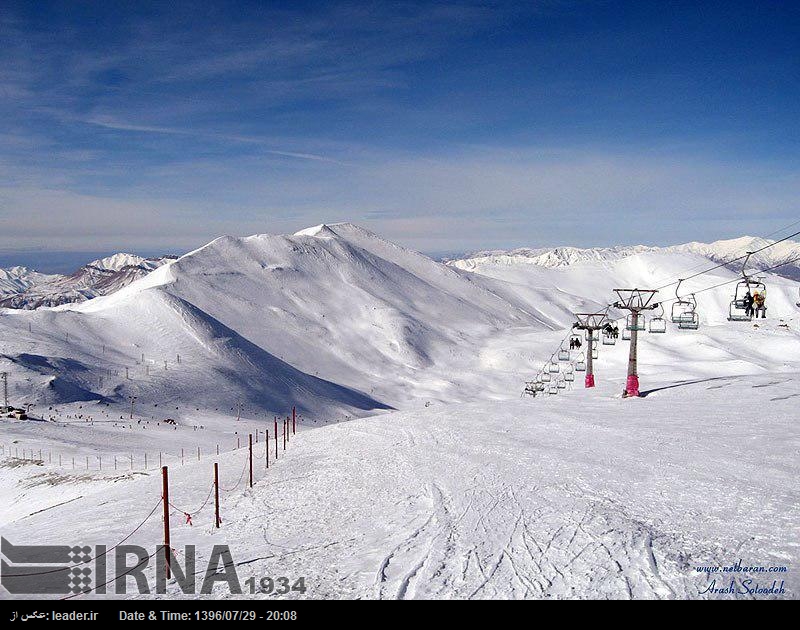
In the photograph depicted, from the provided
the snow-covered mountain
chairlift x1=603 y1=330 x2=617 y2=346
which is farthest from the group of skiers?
the snow-covered mountain

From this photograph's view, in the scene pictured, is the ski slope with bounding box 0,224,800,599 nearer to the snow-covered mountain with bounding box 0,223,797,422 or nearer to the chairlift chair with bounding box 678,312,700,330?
the snow-covered mountain with bounding box 0,223,797,422

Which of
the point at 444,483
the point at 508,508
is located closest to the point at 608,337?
the point at 444,483

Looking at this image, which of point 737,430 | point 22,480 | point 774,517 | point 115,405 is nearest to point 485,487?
point 774,517

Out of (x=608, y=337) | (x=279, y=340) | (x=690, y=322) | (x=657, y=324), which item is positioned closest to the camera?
(x=690, y=322)

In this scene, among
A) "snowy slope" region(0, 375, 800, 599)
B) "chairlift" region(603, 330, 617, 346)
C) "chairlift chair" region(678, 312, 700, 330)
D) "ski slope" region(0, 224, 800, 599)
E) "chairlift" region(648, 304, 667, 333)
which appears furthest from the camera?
"chairlift" region(603, 330, 617, 346)

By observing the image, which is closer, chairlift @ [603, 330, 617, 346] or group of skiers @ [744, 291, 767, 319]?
group of skiers @ [744, 291, 767, 319]

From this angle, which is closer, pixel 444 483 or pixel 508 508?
pixel 508 508

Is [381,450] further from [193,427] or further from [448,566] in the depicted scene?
[193,427]

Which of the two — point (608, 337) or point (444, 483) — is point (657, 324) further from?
point (444, 483)

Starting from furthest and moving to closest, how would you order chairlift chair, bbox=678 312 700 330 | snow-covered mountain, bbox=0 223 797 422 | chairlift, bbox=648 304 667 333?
1. snow-covered mountain, bbox=0 223 797 422
2. chairlift, bbox=648 304 667 333
3. chairlift chair, bbox=678 312 700 330

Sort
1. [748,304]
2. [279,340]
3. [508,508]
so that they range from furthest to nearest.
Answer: [279,340]
[748,304]
[508,508]

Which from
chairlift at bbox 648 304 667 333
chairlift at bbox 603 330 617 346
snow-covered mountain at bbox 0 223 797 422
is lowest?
snow-covered mountain at bbox 0 223 797 422

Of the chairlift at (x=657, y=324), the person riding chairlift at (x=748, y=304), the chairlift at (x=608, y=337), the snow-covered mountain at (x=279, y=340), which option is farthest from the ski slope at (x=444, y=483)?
the person riding chairlift at (x=748, y=304)

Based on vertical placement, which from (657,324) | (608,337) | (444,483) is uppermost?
(657,324)
